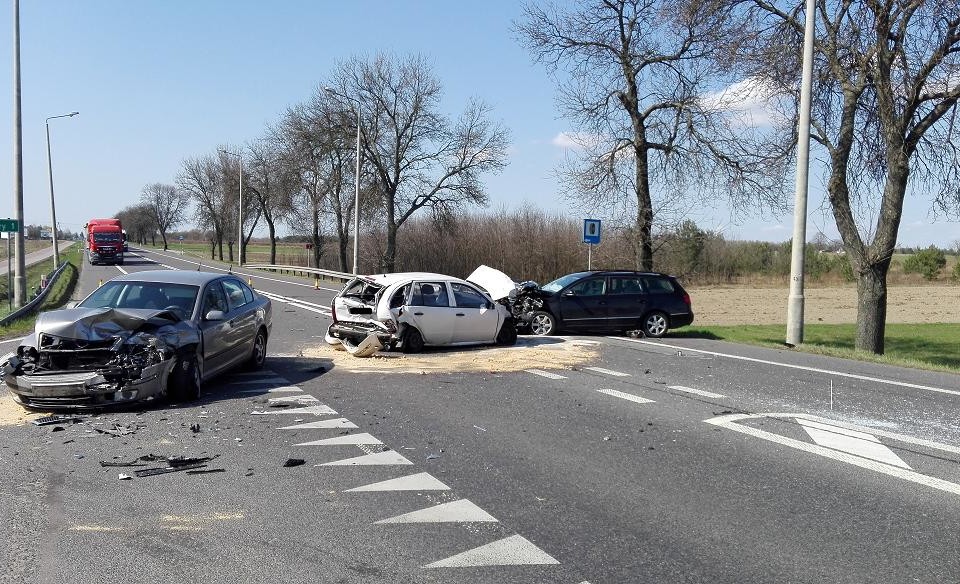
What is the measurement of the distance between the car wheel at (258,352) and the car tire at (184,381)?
2.43 m

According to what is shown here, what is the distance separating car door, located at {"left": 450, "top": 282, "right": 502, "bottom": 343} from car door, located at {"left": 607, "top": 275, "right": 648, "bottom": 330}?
4195mm

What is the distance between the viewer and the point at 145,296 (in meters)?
10.6

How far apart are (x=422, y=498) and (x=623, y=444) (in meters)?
2.45

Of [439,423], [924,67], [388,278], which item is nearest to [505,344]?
[388,278]

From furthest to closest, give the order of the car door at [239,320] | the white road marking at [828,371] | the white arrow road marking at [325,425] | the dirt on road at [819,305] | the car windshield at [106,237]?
the car windshield at [106,237]
the dirt on road at [819,305]
the car door at [239,320]
the white road marking at [828,371]
the white arrow road marking at [325,425]

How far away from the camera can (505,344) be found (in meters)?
15.7

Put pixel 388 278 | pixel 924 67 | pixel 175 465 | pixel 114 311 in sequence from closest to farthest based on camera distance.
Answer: pixel 175 465
pixel 114 311
pixel 388 278
pixel 924 67

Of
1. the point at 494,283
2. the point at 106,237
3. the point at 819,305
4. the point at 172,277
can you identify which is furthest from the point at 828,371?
the point at 106,237

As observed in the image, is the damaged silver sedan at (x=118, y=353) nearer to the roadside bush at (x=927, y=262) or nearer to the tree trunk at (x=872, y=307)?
the tree trunk at (x=872, y=307)

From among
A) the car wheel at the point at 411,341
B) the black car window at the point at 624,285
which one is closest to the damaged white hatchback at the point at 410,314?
the car wheel at the point at 411,341

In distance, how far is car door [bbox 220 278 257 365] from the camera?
36.5 feet

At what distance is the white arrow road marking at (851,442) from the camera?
707 cm

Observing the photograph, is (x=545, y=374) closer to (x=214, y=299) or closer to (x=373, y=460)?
(x=214, y=299)

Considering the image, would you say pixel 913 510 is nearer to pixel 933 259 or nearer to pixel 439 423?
pixel 439 423
